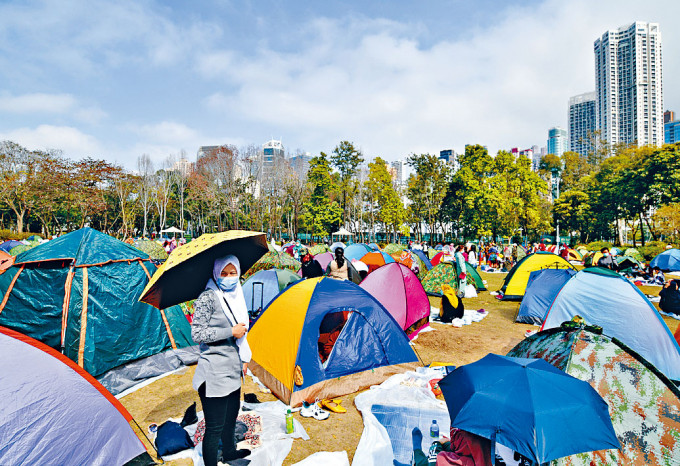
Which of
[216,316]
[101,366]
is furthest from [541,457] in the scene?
[101,366]

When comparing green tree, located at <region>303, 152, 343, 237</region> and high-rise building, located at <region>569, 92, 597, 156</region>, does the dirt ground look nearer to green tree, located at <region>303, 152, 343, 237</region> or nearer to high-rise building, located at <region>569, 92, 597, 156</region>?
green tree, located at <region>303, 152, 343, 237</region>

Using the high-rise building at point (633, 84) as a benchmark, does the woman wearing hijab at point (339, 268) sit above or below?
below

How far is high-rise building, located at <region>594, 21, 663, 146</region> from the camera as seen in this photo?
10175 cm

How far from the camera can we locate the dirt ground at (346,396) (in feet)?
13.2

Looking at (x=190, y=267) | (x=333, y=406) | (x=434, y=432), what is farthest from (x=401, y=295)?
(x=190, y=267)

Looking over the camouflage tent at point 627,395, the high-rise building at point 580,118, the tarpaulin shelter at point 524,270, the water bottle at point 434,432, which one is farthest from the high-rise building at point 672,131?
the water bottle at point 434,432

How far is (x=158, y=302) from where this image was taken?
318 cm

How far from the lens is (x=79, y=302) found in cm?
525

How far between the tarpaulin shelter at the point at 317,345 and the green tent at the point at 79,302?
1907 millimetres

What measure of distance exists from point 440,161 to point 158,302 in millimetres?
35480

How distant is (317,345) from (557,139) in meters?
221

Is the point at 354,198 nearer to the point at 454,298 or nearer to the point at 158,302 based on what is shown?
the point at 454,298

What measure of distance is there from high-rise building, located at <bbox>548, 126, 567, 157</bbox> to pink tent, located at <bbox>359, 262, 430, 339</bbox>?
21154cm

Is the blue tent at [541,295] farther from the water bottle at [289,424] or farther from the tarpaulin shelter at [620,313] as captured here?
the water bottle at [289,424]
